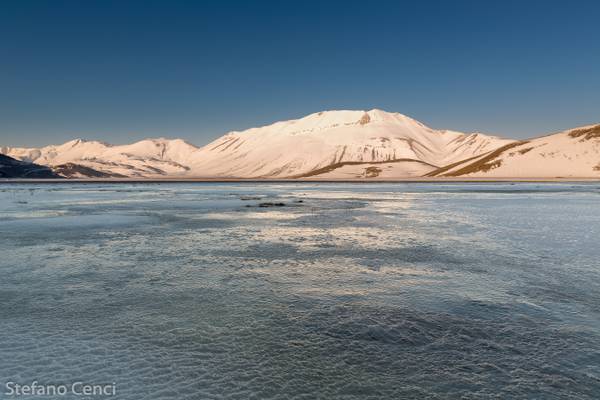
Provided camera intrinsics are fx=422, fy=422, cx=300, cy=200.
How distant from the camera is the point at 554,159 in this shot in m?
174

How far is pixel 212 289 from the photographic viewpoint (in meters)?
12.1

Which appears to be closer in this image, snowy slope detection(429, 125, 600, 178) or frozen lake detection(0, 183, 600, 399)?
frozen lake detection(0, 183, 600, 399)

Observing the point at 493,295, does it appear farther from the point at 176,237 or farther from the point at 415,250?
the point at 176,237

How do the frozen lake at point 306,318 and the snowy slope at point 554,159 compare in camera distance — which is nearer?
the frozen lake at point 306,318

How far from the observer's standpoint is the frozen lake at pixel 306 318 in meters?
6.83

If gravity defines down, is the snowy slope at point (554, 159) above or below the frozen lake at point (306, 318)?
above

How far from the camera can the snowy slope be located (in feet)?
527

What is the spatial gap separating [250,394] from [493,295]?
7.89 meters

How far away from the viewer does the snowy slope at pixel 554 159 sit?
16075cm

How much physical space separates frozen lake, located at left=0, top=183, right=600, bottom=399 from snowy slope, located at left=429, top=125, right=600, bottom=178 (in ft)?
545

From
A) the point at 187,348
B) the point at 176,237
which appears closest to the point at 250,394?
the point at 187,348

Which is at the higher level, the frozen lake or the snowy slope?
the snowy slope

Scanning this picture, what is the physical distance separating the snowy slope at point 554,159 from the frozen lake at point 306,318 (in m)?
166

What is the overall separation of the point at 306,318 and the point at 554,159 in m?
196
